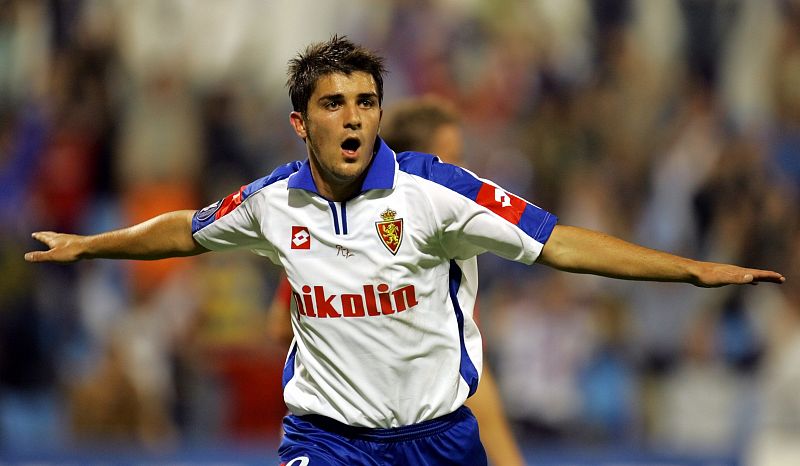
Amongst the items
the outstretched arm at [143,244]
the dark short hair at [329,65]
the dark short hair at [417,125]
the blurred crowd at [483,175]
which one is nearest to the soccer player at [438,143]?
the dark short hair at [417,125]

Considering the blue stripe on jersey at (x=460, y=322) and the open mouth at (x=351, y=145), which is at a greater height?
the open mouth at (x=351, y=145)

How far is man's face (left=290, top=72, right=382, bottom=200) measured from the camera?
12.1ft

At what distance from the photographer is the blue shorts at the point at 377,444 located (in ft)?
12.5

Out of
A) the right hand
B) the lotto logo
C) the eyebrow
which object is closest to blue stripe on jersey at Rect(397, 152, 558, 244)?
the eyebrow

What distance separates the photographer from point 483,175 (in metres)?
9.41

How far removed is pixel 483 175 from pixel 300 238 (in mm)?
5693

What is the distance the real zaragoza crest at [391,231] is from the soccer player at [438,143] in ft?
4.43

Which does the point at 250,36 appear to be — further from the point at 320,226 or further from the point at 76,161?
the point at 320,226

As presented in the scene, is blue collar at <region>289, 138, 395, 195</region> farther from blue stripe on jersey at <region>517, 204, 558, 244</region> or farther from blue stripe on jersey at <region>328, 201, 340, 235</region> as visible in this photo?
blue stripe on jersey at <region>517, 204, 558, 244</region>

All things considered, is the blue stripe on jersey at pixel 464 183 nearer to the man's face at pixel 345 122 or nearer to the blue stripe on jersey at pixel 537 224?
the blue stripe on jersey at pixel 537 224

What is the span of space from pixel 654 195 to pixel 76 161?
4739 mm

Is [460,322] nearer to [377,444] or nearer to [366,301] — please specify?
[366,301]

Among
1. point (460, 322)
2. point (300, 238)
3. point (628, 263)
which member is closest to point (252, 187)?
point (300, 238)

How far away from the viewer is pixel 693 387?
8555 millimetres
